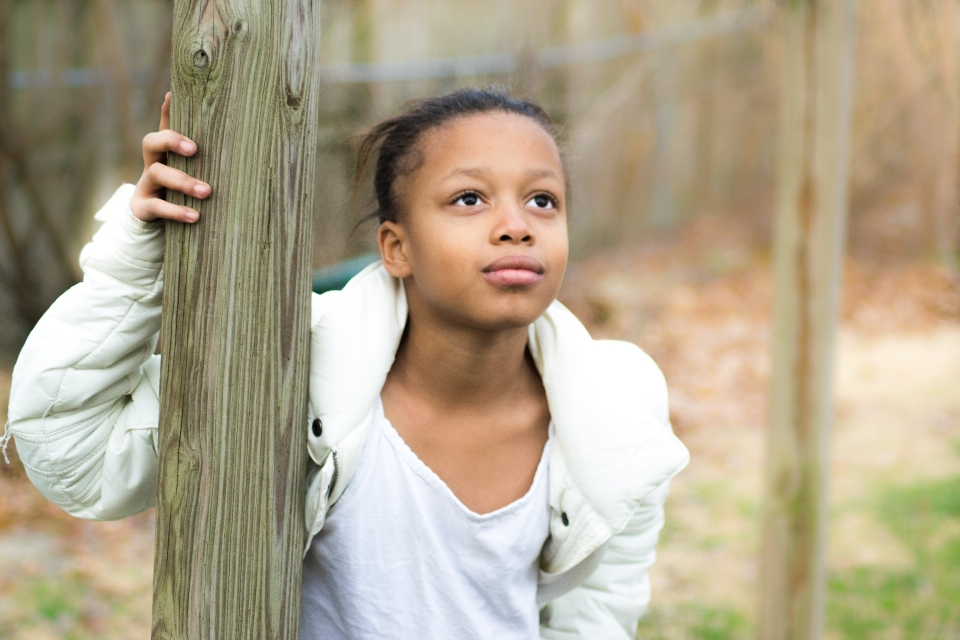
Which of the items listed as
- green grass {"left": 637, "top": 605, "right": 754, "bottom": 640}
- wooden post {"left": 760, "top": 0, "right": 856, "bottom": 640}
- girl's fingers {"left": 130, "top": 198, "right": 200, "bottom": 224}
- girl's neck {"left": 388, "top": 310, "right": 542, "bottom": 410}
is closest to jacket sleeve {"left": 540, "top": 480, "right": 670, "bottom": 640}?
Result: girl's neck {"left": 388, "top": 310, "right": 542, "bottom": 410}

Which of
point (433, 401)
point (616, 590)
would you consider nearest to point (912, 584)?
point (616, 590)

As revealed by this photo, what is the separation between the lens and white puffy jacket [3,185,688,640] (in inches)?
57.1

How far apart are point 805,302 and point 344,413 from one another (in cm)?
194

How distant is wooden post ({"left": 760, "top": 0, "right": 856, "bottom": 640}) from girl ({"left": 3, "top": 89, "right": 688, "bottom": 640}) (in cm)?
135

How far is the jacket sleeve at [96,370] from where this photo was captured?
56.7 inches

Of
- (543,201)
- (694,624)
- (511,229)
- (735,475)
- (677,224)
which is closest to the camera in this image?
(511,229)

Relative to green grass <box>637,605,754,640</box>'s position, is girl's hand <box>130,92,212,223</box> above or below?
above

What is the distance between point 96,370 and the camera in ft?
4.83

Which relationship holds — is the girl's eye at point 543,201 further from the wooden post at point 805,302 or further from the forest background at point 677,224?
the wooden post at point 805,302

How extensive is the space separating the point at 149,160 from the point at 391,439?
63 cm

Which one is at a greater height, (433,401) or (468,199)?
(468,199)

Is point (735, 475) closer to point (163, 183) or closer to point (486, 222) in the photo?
point (486, 222)

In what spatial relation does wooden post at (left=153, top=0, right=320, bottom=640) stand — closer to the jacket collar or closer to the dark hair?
the jacket collar

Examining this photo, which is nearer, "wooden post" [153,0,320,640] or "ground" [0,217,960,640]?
"wooden post" [153,0,320,640]
